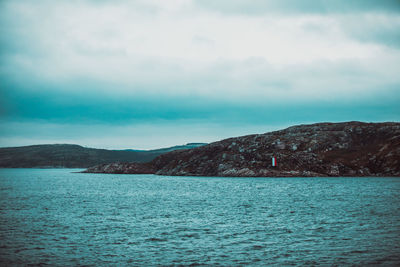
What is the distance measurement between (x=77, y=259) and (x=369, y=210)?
47894 mm

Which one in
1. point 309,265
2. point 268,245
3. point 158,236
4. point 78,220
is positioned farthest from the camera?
point 78,220

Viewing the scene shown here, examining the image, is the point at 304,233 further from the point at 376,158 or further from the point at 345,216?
the point at 376,158

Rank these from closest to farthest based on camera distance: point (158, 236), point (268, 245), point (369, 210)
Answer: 1. point (268, 245)
2. point (158, 236)
3. point (369, 210)

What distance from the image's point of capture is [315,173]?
19450 centimetres

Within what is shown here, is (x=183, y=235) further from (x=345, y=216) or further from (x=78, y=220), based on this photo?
(x=345, y=216)

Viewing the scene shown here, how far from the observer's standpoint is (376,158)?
18900cm

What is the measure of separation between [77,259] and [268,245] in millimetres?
18088

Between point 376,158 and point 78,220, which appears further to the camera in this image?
point 376,158

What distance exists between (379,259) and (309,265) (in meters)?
6.25

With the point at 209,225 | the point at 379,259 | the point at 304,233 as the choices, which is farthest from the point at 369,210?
the point at 379,259

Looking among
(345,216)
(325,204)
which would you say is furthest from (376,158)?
(345,216)

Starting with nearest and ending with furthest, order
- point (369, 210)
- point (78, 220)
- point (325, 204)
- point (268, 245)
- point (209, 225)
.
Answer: point (268, 245) → point (209, 225) → point (78, 220) → point (369, 210) → point (325, 204)

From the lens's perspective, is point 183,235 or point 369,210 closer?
point 183,235

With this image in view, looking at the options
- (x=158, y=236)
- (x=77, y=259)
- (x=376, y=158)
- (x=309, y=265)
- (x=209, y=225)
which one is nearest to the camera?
(x=309, y=265)
